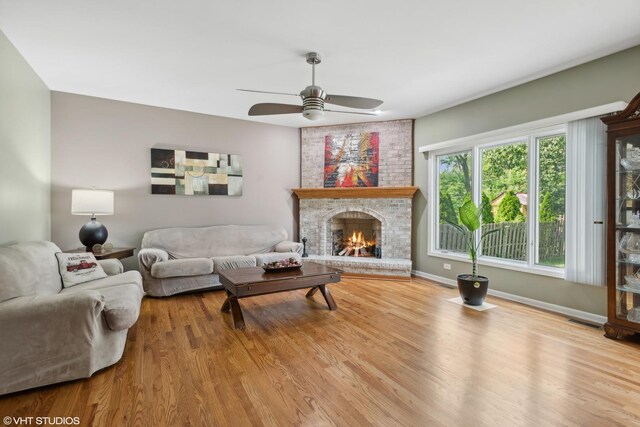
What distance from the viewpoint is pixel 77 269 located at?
10.3ft

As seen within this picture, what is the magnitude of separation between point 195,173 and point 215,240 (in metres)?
1.19

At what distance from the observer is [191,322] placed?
3.30 metres

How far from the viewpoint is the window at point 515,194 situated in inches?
149

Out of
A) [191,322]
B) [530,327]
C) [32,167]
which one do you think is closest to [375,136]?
[530,327]

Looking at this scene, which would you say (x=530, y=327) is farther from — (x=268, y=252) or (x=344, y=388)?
(x=268, y=252)

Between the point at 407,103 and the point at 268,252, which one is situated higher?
the point at 407,103

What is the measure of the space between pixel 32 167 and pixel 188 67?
2.15 meters

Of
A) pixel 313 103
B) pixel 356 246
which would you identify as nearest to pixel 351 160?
pixel 356 246

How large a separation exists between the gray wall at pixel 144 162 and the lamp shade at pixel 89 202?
662 mm

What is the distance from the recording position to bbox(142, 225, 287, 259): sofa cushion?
466 cm

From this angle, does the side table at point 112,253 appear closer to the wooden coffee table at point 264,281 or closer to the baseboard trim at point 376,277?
the wooden coffee table at point 264,281

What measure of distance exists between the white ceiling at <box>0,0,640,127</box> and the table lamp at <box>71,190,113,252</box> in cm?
143

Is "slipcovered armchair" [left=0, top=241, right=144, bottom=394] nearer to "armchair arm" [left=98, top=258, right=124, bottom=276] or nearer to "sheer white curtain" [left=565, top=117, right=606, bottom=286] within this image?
"armchair arm" [left=98, top=258, right=124, bottom=276]

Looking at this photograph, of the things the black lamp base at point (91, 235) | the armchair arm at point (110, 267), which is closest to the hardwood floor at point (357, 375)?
the armchair arm at point (110, 267)
